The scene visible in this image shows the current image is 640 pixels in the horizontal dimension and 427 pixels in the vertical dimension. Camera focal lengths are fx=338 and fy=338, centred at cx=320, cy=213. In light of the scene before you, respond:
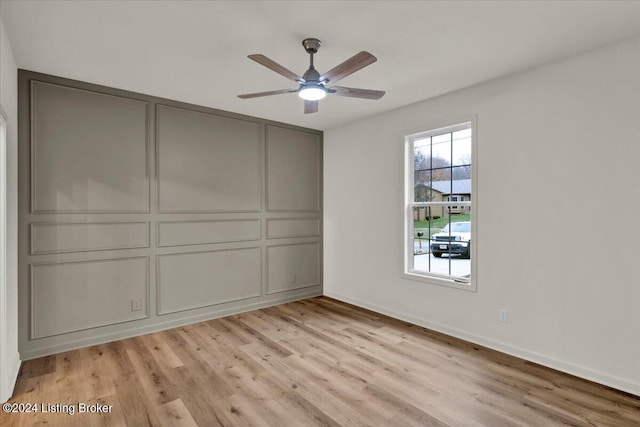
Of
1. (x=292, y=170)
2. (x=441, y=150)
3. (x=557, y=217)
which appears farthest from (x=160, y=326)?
(x=557, y=217)

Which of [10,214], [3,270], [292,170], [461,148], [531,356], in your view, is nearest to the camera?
[3,270]

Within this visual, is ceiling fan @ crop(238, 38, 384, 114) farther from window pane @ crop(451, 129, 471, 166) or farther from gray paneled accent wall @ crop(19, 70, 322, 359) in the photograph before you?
A: gray paneled accent wall @ crop(19, 70, 322, 359)

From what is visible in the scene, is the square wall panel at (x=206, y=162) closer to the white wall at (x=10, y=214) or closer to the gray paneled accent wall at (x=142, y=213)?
the gray paneled accent wall at (x=142, y=213)

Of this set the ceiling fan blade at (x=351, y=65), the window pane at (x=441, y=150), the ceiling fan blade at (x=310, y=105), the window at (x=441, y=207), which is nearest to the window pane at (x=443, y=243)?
the window at (x=441, y=207)

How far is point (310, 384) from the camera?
2.64 metres

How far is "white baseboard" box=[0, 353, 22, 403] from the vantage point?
237cm

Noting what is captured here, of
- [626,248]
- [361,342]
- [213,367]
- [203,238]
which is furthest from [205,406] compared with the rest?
[626,248]

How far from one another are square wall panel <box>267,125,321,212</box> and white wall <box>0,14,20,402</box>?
2.66 m

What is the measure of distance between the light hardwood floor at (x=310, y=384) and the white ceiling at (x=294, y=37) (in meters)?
2.60

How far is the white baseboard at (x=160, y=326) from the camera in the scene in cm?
316

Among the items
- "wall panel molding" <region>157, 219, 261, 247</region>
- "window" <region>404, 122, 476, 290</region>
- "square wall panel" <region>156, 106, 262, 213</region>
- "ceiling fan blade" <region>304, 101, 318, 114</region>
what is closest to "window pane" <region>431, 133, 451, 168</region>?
"window" <region>404, 122, 476, 290</region>

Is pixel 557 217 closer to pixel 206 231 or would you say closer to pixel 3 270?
pixel 206 231

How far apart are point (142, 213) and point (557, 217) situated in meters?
4.04

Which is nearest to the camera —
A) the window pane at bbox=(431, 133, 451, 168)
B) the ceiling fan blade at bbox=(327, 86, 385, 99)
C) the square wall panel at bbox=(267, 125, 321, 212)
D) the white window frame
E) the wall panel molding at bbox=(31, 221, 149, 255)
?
the white window frame
